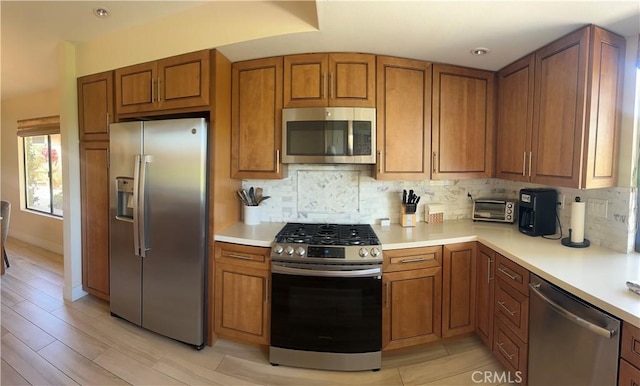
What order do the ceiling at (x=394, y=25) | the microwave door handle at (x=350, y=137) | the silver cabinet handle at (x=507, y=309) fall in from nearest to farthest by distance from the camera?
the ceiling at (x=394, y=25) → the silver cabinet handle at (x=507, y=309) → the microwave door handle at (x=350, y=137)

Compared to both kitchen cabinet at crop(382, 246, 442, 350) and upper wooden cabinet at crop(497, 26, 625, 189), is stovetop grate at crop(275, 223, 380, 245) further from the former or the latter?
upper wooden cabinet at crop(497, 26, 625, 189)

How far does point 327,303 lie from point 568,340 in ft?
4.05

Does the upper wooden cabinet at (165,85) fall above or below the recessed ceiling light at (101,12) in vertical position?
below

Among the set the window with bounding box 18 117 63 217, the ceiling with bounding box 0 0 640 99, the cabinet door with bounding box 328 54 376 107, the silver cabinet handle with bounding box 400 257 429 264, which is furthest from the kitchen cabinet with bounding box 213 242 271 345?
the window with bounding box 18 117 63 217

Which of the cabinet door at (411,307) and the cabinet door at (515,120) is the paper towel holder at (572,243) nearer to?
the cabinet door at (515,120)

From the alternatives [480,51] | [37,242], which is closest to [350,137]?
[480,51]

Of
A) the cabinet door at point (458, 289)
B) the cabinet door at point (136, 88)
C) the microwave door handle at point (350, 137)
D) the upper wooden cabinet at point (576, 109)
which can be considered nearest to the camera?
the upper wooden cabinet at point (576, 109)

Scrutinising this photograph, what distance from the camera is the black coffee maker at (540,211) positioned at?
6.70 ft

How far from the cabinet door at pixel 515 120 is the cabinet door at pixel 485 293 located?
0.63 metres

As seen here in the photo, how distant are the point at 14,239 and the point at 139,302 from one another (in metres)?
4.70

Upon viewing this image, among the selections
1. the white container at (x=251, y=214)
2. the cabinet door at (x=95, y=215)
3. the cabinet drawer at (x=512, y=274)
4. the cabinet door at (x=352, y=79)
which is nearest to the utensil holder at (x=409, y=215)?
the cabinet drawer at (x=512, y=274)

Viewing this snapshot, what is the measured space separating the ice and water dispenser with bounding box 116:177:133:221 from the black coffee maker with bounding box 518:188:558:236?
3.06 m

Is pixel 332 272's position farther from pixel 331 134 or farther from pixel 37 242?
pixel 37 242

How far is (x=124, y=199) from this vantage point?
2.33 metres
